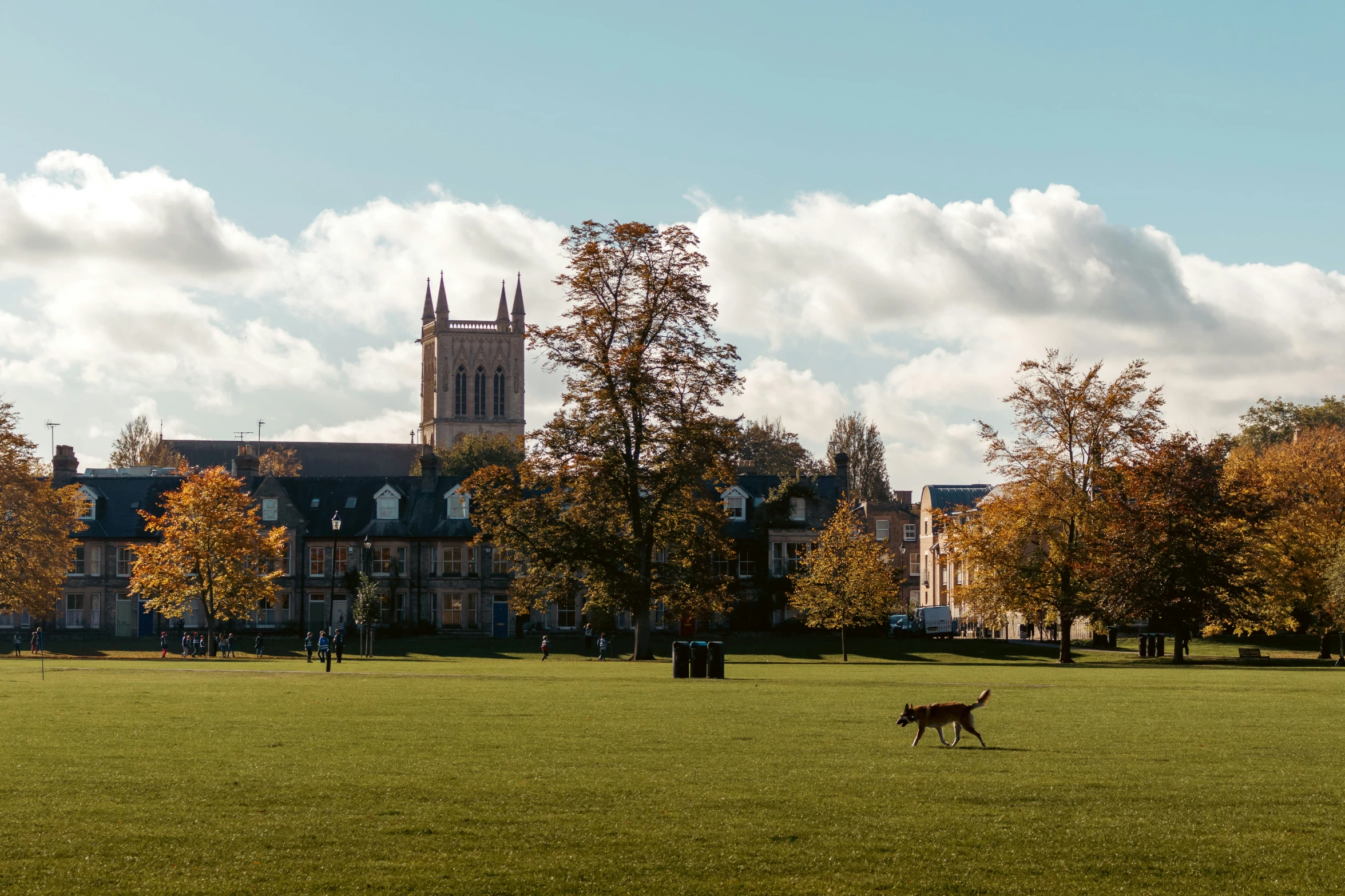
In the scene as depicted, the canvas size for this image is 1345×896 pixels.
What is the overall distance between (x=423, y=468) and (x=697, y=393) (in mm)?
34035

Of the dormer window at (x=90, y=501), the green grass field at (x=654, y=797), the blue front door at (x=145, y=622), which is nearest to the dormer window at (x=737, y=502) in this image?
the blue front door at (x=145, y=622)

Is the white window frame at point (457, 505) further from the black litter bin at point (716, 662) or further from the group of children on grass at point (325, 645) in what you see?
the black litter bin at point (716, 662)

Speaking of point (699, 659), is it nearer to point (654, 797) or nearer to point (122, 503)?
point (654, 797)

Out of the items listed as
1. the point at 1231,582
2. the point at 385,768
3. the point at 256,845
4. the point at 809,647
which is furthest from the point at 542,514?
the point at 256,845

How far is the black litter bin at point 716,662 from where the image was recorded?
39.8m

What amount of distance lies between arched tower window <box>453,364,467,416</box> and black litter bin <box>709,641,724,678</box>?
142359 mm

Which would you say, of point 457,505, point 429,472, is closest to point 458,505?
point 457,505

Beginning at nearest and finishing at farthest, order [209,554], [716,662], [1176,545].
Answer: [716,662], [1176,545], [209,554]

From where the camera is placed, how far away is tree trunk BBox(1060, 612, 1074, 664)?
57781 millimetres

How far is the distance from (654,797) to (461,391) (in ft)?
549

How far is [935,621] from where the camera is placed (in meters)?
89.5

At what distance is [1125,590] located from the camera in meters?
56.7

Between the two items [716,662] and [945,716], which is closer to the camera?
[945,716]

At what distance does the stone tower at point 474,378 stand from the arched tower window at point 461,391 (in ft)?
0.24
